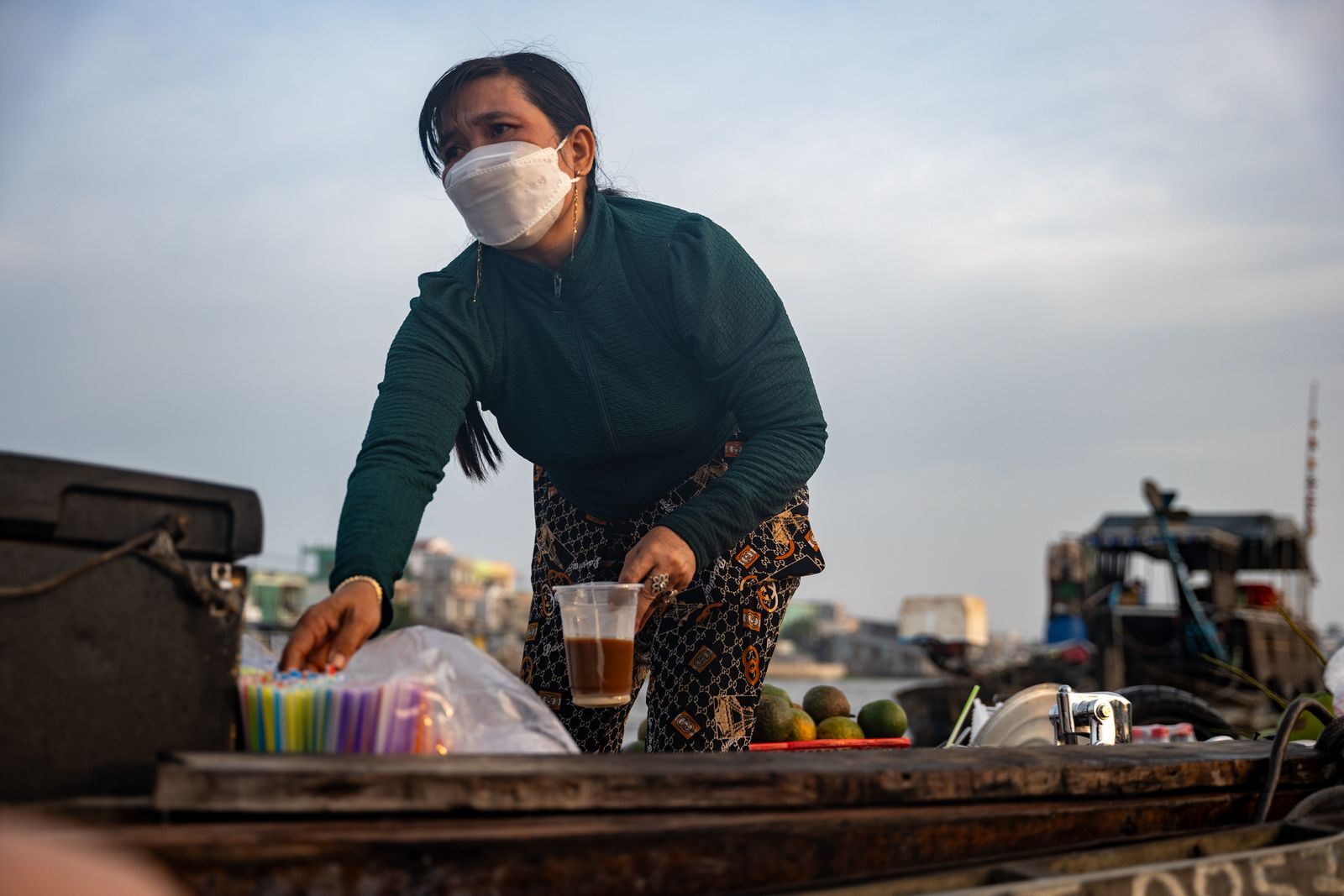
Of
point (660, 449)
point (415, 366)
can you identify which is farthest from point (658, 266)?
point (415, 366)

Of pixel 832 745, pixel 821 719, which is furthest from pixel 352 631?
pixel 821 719

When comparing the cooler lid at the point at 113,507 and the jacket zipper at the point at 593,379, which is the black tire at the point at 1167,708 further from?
the cooler lid at the point at 113,507

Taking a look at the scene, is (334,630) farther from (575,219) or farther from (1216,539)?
(1216,539)

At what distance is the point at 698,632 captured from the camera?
292 centimetres

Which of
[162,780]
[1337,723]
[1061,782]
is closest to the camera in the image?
[162,780]

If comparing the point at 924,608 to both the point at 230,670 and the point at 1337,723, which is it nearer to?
the point at 1337,723

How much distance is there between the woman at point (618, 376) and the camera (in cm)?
271

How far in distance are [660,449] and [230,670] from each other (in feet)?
5.22

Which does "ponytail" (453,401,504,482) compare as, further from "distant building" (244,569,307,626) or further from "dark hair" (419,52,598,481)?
"distant building" (244,569,307,626)

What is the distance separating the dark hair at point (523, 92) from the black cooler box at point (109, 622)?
1.56 meters

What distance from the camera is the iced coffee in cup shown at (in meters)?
2.24

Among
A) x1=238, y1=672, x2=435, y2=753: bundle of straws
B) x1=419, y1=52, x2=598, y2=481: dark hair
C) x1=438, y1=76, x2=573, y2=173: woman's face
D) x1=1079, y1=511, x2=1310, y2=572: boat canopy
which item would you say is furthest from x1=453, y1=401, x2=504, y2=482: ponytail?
x1=1079, y1=511, x2=1310, y2=572: boat canopy

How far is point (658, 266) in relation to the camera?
286 centimetres

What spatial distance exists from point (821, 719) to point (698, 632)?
1.52 m
